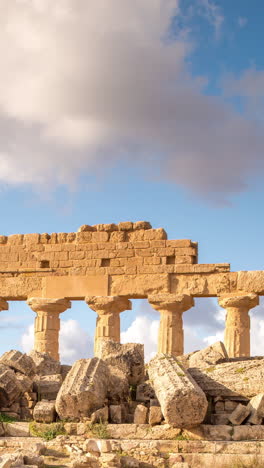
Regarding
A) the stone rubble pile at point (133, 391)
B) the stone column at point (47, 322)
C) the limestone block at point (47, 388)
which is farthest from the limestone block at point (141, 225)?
the limestone block at point (47, 388)

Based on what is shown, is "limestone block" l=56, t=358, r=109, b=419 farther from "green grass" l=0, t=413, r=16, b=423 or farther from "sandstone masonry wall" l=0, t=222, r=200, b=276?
"sandstone masonry wall" l=0, t=222, r=200, b=276

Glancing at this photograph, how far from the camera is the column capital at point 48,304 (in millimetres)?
28828

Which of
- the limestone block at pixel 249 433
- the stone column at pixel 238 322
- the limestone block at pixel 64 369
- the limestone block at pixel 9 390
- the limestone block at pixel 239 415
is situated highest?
the stone column at pixel 238 322

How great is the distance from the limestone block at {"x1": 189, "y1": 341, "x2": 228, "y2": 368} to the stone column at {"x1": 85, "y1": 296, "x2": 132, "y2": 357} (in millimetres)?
8536

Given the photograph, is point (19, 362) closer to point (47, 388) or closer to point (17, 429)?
point (47, 388)

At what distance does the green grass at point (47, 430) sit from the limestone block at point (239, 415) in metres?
2.94

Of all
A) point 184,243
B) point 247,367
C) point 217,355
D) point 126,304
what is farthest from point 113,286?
point 247,367

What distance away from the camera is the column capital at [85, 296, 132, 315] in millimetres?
28438

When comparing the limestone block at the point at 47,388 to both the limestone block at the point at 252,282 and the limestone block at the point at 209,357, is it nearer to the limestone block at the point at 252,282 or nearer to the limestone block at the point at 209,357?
the limestone block at the point at 209,357

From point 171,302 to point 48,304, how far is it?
13.7 feet

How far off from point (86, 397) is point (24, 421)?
1479mm

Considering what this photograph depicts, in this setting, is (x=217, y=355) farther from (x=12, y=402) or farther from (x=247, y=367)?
(x=12, y=402)

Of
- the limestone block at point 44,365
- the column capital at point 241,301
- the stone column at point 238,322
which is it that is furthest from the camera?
the column capital at point 241,301

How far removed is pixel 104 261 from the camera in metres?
29.2
